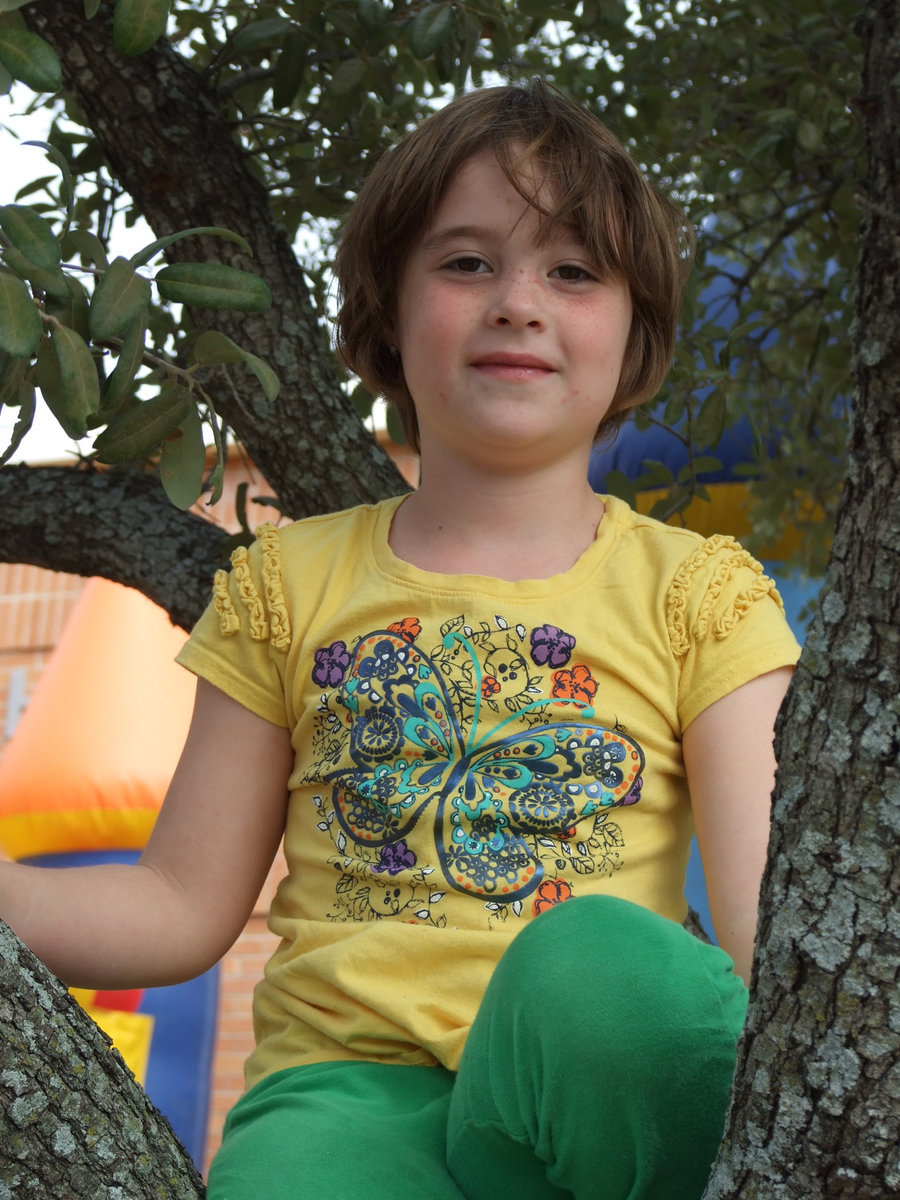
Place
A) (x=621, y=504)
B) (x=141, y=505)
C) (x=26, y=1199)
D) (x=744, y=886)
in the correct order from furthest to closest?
(x=141, y=505)
(x=621, y=504)
(x=744, y=886)
(x=26, y=1199)

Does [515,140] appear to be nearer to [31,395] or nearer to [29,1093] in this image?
[31,395]

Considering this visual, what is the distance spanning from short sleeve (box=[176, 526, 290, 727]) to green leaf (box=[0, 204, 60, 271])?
1.30 feet

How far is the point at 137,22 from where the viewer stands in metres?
1.41

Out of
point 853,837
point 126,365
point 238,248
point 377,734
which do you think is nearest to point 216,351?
point 126,365

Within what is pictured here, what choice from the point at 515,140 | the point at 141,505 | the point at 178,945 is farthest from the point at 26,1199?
the point at 141,505

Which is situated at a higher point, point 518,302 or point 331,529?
point 518,302

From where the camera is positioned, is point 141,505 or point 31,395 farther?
point 141,505

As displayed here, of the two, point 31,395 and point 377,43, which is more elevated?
point 377,43

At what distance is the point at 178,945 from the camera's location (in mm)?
1351

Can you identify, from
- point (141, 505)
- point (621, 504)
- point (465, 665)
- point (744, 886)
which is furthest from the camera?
point (141, 505)

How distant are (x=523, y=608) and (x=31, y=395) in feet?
1.63

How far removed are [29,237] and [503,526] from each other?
1.76ft

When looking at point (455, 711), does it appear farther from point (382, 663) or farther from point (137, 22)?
point (137, 22)

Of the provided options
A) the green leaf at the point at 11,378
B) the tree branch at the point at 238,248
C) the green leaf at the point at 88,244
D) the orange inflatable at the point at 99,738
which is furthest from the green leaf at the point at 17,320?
the orange inflatable at the point at 99,738
